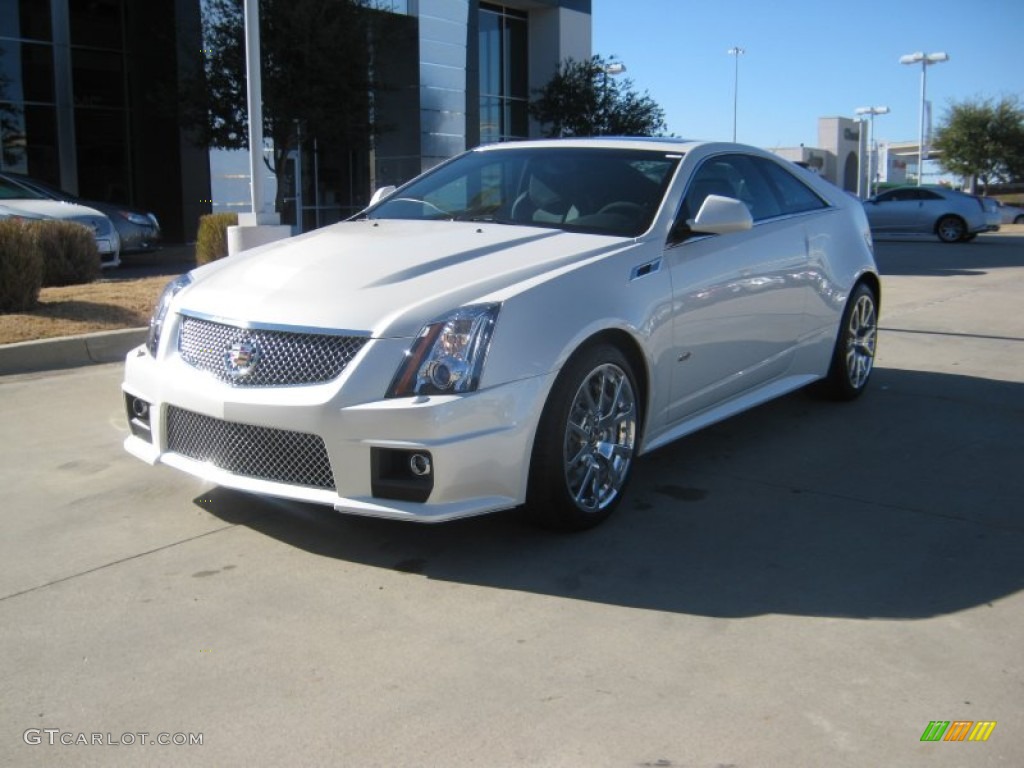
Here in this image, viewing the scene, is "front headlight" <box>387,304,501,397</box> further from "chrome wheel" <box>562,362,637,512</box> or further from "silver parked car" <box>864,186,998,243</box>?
"silver parked car" <box>864,186,998,243</box>

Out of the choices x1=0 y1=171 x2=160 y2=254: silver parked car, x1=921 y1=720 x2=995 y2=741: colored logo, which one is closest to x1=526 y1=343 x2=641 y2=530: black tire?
x1=921 y1=720 x2=995 y2=741: colored logo

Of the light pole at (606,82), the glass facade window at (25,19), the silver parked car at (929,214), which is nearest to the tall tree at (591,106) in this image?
the light pole at (606,82)

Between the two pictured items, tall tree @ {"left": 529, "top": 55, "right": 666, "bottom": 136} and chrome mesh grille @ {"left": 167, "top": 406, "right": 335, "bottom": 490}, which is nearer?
chrome mesh grille @ {"left": 167, "top": 406, "right": 335, "bottom": 490}

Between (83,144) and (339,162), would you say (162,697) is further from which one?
(339,162)

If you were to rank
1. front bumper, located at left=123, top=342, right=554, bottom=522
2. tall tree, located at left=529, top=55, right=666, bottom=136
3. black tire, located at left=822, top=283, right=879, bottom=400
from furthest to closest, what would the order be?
tall tree, located at left=529, top=55, right=666, bottom=136, black tire, located at left=822, top=283, right=879, bottom=400, front bumper, located at left=123, top=342, right=554, bottom=522

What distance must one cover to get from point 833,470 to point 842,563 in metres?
1.39

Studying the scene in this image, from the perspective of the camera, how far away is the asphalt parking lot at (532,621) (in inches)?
113

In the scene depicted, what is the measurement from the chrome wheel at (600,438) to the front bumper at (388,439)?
11.2 inches

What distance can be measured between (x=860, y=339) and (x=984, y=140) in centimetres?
4473

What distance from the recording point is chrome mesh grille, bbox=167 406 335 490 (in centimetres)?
394

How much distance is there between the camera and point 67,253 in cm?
1166

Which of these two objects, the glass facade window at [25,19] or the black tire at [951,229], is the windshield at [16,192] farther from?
the black tire at [951,229]

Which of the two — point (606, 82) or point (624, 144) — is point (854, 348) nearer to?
point (624, 144)

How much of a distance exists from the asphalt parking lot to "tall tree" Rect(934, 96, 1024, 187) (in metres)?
45.7
